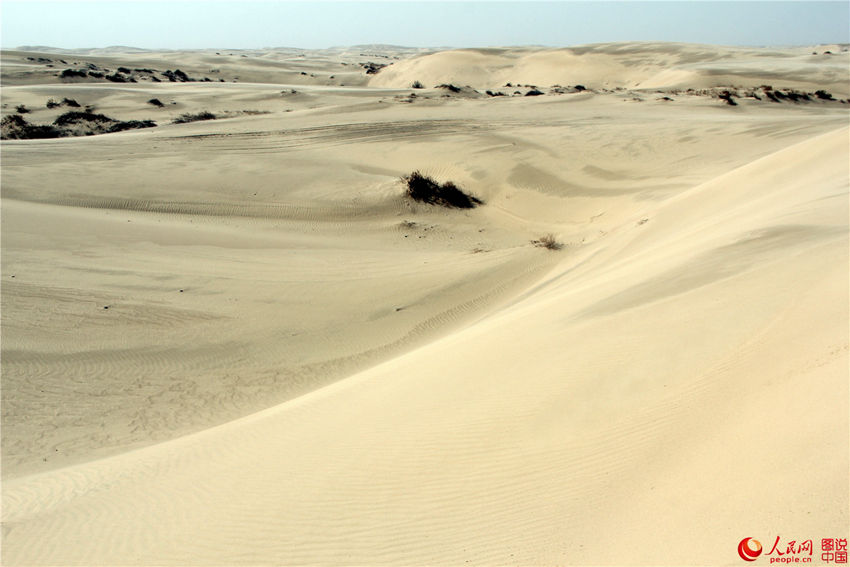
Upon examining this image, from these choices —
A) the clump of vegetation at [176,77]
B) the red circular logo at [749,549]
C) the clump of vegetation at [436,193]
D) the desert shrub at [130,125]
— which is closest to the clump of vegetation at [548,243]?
the clump of vegetation at [436,193]

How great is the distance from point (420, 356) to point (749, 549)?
4.36 m

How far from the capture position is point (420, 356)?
6.70 m

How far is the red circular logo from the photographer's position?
2.54 m

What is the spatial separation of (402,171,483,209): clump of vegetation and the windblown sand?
34 centimetres

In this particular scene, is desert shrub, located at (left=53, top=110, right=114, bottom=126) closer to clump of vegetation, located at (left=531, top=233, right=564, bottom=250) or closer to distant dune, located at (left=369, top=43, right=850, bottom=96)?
clump of vegetation, located at (left=531, top=233, right=564, bottom=250)

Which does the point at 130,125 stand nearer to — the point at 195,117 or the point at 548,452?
the point at 195,117

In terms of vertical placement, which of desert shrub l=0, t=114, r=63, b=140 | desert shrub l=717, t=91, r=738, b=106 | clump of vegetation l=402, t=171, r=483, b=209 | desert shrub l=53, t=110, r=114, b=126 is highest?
desert shrub l=717, t=91, r=738, b=106

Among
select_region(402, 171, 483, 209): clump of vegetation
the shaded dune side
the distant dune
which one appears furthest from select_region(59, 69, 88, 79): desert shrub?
the shaded dune side

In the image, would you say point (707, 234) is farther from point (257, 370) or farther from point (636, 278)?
point (257, 370)

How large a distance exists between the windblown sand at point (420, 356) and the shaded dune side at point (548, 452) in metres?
0.02

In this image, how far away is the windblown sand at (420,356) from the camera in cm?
334

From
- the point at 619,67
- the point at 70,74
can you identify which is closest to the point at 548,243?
the point at 70,74

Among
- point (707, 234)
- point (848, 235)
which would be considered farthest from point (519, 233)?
point (848, 235)

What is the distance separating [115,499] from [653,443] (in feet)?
12.1
